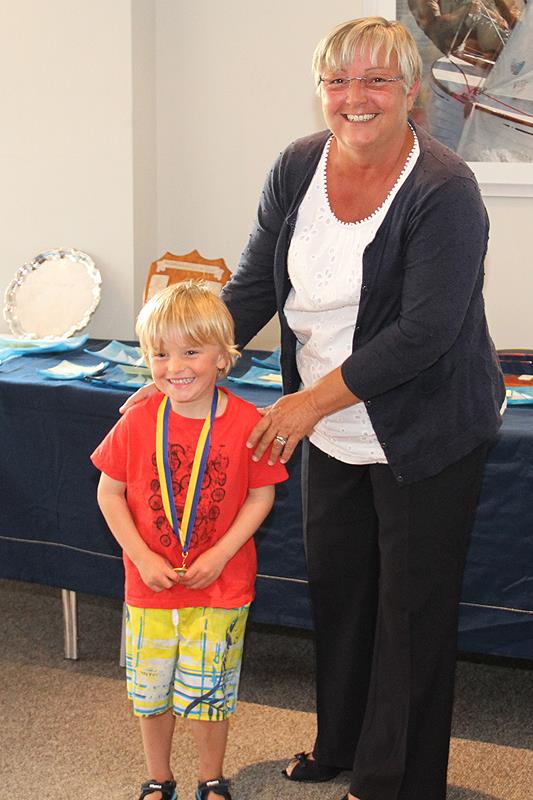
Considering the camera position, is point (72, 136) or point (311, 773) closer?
point (311, 773)

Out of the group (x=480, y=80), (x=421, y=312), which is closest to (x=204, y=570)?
(x=421, y=312)

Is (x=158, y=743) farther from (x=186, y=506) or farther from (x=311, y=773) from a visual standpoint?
(x=186, y=506)

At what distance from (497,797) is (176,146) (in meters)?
2.02

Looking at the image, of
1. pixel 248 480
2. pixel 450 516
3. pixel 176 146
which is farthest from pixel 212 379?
pixel 176 146

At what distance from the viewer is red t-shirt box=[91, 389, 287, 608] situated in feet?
5.99

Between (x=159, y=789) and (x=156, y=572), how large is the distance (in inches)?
18.1

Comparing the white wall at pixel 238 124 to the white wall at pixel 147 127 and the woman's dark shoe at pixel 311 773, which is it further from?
the woman's dark shoe at pixel 311 773

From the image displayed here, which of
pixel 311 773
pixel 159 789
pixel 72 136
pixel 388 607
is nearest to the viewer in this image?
pixel 388 607

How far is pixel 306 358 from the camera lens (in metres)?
1.88

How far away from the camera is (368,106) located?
165cm

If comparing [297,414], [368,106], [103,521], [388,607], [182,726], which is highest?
[368,106]

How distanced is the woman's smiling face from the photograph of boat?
49.1 inches

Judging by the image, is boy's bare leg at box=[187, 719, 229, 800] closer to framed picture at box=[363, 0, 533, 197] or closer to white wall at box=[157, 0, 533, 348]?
white wall at box=[157, 0, 533, 348]

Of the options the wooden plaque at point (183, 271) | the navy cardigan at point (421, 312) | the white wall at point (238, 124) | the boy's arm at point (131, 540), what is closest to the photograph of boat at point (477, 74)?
the white wall at point (238, 124)
